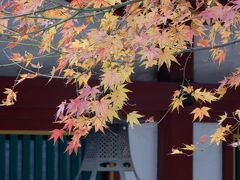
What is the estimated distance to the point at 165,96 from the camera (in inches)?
304

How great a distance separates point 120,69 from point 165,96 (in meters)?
3.00

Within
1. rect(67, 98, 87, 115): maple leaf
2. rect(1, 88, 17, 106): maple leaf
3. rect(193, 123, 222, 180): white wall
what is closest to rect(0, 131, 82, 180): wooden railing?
rect(1, 88, 17, 106): maple leaf

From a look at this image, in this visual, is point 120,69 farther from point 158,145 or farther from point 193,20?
point 158,145

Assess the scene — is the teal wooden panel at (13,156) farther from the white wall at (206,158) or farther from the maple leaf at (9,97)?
the white wall at (206,158)

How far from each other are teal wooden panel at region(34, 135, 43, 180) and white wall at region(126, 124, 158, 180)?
96 cm

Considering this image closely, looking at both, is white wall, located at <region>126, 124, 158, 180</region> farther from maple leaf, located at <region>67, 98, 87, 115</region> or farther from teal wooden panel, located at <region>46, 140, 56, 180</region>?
maple leaf, located at <region>67, 98, 87, 115</region>

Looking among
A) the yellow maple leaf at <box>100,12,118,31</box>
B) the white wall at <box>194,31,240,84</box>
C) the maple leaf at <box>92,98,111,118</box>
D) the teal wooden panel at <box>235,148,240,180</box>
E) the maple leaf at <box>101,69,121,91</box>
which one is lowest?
the teal wooden panel at <box>235,148,240,180</box>

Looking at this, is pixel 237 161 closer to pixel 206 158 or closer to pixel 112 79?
pixel 206 158

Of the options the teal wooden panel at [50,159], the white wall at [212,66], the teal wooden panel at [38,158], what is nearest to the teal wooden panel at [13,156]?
the teal wooden panel at [38,158]

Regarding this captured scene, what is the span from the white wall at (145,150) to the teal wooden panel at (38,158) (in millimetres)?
962

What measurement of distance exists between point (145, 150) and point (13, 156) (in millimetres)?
1379

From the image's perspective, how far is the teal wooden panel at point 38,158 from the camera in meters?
7.46

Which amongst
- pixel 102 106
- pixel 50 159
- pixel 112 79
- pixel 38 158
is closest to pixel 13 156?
pixel 38 158

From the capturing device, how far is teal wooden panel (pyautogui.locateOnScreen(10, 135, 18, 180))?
7391 millimetres
